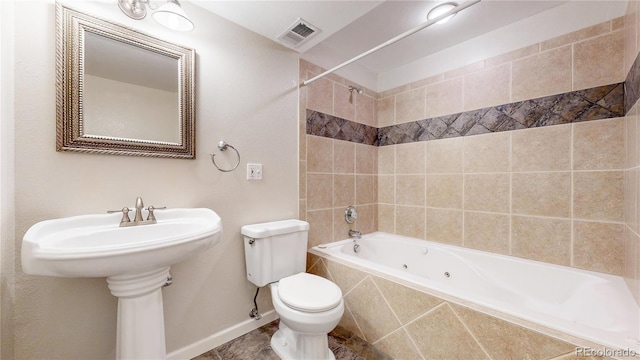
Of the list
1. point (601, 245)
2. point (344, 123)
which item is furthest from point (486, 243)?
point (344, 123)

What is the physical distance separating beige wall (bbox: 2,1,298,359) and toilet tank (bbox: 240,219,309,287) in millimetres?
108

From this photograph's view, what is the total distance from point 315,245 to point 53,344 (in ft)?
4.85

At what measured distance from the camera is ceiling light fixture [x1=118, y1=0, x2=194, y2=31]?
109cm

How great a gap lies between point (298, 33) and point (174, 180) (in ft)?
4.10

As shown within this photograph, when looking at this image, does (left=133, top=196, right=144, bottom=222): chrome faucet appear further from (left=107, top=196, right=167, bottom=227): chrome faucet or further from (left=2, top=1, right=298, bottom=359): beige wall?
(left=2, top=1, right=298, bottom=359): beige wall

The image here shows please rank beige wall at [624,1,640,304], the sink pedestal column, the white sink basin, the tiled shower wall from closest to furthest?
1. the white sink basin
2. the sink pedestal column
3. beige wall at [624,1,640,304]
4. the tiled shower wall

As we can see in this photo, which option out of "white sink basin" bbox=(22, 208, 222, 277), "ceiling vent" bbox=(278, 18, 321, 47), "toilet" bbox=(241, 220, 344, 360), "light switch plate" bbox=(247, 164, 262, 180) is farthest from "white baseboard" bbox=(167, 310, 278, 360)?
"ceiling vent" bbox=(278, 18, 321, 47)

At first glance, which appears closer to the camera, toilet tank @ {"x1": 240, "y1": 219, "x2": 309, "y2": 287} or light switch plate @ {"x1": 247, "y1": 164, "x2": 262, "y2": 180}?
toilet tank @ {"x1": 240, "y1": 219, "x2": 309, "y2": 287}

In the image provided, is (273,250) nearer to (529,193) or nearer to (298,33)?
(298,33)

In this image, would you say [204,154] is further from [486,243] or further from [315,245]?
[486,243]

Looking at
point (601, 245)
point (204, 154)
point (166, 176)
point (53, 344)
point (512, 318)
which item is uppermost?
point (204, 154)

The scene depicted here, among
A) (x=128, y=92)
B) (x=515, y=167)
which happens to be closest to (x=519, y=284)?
(x=515, y=167)

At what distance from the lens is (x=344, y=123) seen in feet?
7.29

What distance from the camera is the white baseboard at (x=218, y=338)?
1.34 meters
